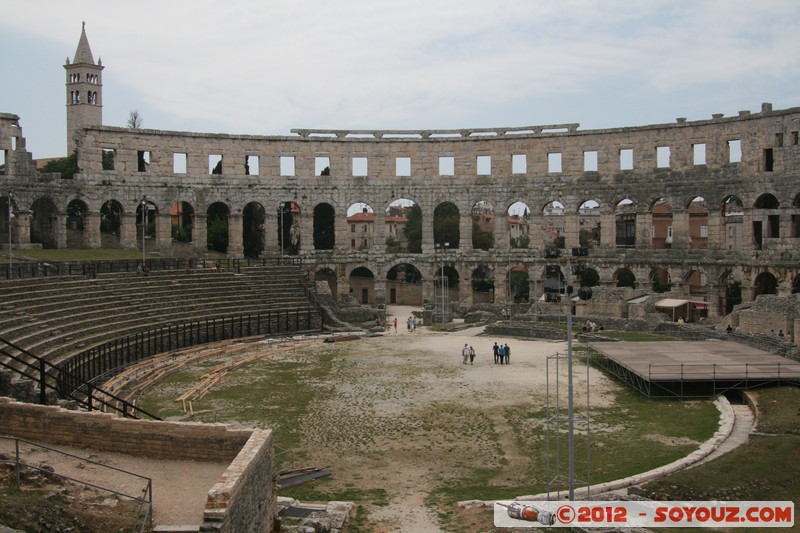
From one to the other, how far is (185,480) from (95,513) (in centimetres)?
209

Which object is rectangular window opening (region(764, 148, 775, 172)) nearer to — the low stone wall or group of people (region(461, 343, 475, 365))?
group of people (region(461, 343, 475, 365))

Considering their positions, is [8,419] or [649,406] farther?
[649,406]

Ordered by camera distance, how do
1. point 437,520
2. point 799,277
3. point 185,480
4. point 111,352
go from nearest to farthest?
point 185,480, point 437,520, point 111,352, point 799,277

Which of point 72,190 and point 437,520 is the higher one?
point 72,190

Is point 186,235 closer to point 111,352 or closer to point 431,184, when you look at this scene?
point 431,184

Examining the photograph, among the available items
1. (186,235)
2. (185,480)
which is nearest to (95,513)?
(185,480)

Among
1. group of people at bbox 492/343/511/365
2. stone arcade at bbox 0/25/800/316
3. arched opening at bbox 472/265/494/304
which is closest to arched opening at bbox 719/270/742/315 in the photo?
stone arcade at bbox 0/25/800/316

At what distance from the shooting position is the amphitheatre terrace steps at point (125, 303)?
82.0ft

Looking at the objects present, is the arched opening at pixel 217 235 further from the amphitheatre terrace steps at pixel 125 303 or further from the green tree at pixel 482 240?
the green tree at pixel 482 240

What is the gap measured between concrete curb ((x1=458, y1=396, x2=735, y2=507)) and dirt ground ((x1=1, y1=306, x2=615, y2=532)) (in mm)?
1582

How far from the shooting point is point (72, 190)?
1748 inches

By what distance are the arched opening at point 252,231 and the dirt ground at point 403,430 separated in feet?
78.0

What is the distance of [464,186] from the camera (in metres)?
48.5

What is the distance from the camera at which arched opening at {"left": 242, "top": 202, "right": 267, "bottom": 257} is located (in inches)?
2193
